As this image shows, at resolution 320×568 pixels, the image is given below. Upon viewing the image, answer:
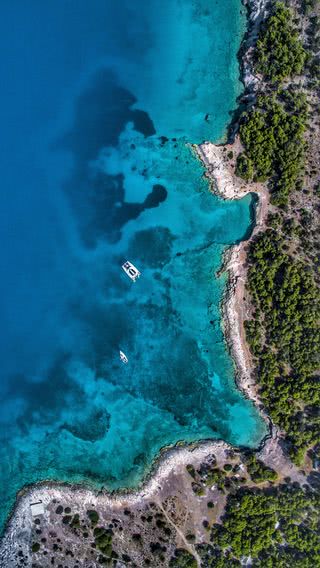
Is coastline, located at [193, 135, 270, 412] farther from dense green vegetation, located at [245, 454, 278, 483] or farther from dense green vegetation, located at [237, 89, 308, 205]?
dense green vegetation, located at [245, 454, 278, 483]

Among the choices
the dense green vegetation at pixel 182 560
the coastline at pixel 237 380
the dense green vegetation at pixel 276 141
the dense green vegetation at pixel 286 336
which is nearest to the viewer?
the dense green vegetation at pixel 182 560

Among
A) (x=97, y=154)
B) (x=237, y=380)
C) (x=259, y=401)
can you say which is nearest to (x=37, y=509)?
(x=237, y=380)

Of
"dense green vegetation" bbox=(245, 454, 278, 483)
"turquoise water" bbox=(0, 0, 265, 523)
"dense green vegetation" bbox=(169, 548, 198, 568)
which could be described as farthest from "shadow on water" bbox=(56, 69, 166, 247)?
"dense green vegetation" bbox=(169, 548, 198, 568)

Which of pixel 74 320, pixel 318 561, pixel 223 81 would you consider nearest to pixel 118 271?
pixel 74 320

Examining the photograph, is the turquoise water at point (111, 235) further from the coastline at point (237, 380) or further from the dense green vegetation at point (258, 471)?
the dense green vegetation at point (258, 471)

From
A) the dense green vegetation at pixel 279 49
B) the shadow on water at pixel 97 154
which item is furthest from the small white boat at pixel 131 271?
the dense green vegetation at pixel 279 49
